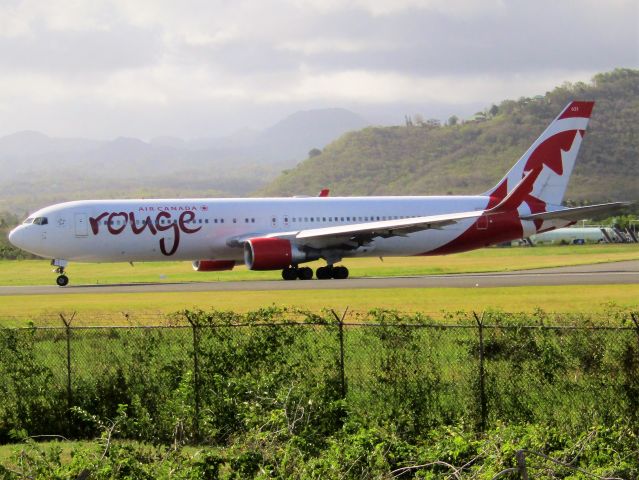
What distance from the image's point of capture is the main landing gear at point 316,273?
148ft

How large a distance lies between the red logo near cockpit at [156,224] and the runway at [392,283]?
2.01 m

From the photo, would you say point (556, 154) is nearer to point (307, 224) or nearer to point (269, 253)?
point (307, 224)

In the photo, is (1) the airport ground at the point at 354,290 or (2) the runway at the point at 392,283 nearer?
(1) the airport ground at the point at 354,290

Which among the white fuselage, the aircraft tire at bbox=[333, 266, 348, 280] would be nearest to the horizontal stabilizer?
the white fuselage

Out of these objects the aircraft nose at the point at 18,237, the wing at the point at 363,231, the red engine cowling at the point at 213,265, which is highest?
the aircraft nose at the point at 18,237

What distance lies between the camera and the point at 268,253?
43.2 meters

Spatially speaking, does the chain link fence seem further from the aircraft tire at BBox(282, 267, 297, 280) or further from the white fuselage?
the aircraft tire at BBox(282, 267, 297, 280)

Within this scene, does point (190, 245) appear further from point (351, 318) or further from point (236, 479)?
point (236, 479)

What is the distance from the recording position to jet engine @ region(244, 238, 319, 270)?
43094 millimetres

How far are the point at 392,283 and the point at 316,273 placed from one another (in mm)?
5306

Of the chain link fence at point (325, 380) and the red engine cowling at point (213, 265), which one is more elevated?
the red engine cowling at point (213, 265)

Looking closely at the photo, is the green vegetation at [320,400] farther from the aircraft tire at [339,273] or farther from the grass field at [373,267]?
the grass field at [373,267]

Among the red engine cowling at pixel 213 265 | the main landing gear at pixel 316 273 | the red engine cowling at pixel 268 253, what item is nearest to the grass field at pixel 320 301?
the red engine cowling at pixel 268 253

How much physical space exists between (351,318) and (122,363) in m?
8.68
